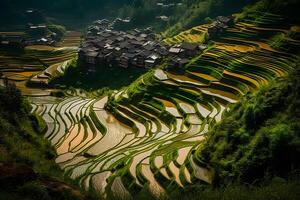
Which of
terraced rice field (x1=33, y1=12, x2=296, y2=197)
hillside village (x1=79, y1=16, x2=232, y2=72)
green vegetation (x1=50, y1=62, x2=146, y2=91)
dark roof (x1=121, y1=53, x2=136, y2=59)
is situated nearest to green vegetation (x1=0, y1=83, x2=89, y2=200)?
terraced rice field (x1=33, y1=12, x2=296, y2=197)

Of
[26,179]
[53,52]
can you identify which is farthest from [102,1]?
[26,179]

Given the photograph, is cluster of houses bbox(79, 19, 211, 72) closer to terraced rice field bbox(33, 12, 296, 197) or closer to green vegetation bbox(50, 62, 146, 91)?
green vegetation bbox(50, 62, 146, 91)

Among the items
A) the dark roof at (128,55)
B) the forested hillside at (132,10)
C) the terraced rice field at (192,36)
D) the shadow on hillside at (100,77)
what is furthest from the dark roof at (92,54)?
the forested hillside at (132,10)

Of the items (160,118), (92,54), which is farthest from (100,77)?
(160,118)

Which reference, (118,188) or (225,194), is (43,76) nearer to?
(118,188)

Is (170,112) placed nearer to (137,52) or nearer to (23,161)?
(23,161)

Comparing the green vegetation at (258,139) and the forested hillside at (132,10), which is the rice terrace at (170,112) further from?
the forested hillside at (132,10)
